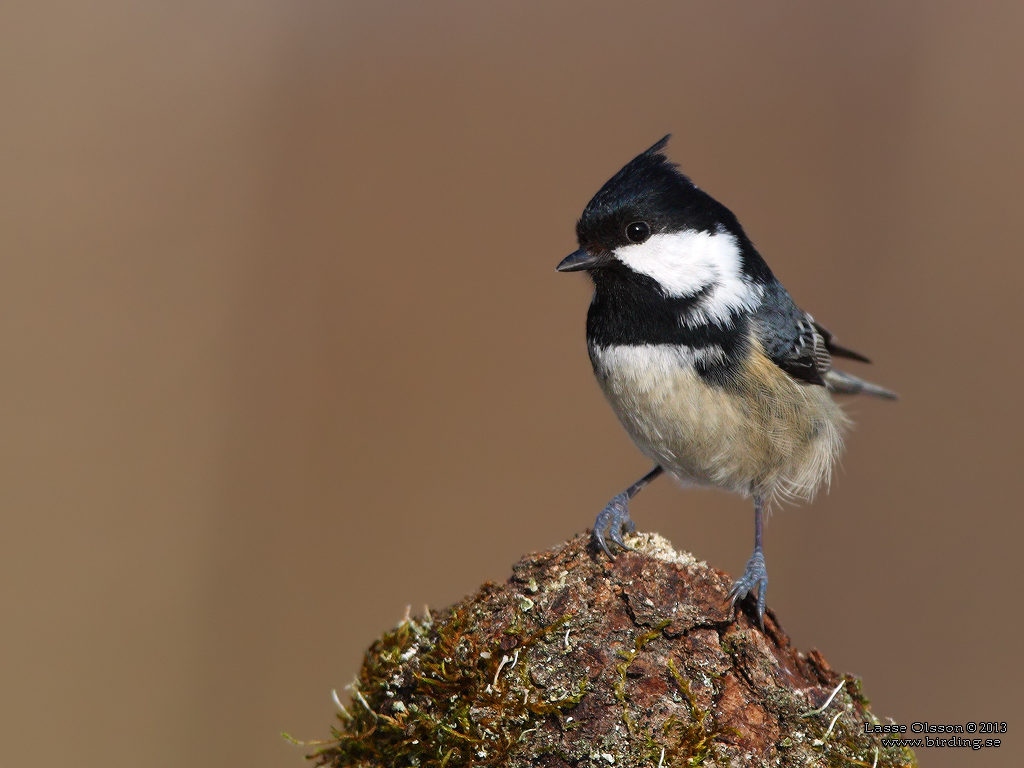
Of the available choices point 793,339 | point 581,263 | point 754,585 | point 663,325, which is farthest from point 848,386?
point 754,585

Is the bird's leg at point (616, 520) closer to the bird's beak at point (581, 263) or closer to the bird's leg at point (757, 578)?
the bird's leg at point (757, 578)

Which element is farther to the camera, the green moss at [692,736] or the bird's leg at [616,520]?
the bird's leg at [616,520]

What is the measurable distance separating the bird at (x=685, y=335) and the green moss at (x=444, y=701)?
800mm

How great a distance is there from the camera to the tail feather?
307cm

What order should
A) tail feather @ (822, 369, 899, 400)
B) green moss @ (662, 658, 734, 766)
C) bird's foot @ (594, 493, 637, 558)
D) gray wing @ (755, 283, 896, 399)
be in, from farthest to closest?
1. tail feather @ (822, 369, 899, 400)
2. gray wing @ (755, 283, 896, 399)
3. bird's foot @ (594, 493, 637, 558)
4. green moss @ (662, 658, 734, 766)

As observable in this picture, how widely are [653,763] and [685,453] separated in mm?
1198

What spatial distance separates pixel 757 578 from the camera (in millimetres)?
1939

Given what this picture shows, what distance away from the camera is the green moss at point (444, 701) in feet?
4.60

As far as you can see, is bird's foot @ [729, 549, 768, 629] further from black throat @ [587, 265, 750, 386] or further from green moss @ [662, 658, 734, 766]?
black throat @ [587, 265, 750, 386]

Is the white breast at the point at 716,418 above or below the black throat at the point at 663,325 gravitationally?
below

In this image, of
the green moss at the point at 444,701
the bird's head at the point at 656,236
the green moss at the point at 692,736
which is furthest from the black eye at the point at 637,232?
the green moss at the point at 692,736

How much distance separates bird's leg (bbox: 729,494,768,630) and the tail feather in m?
0.65

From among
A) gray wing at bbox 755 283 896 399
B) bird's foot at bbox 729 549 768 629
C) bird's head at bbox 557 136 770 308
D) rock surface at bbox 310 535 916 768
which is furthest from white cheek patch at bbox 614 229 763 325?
rock surface at bbox 310 535 916 768

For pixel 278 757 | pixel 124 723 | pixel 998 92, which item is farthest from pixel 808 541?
pixel 124 723
